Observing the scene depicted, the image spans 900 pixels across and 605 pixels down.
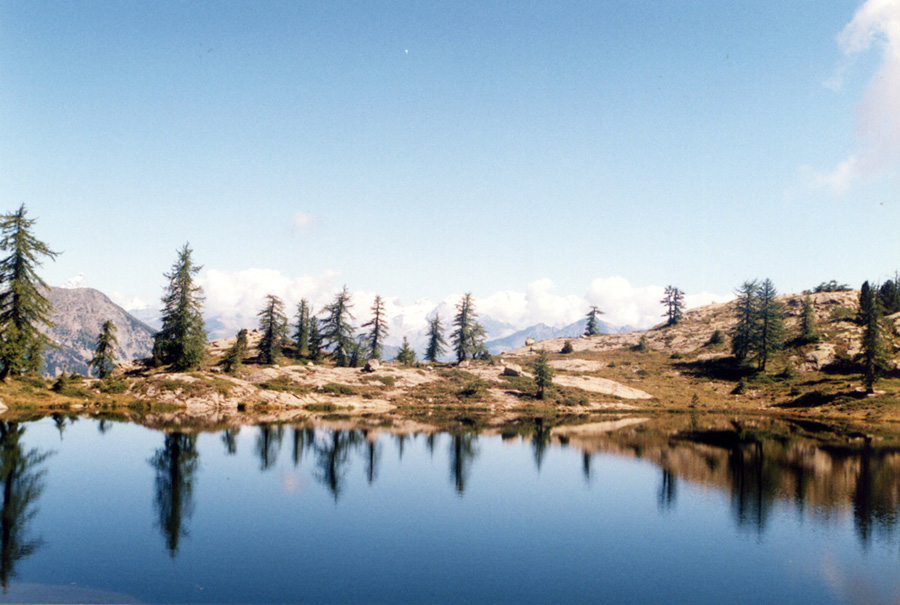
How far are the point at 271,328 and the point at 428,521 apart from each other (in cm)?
7462

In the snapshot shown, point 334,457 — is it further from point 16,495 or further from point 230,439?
point 16,495

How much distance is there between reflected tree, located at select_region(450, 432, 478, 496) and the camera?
4201 centimetres

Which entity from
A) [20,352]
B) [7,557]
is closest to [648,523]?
[7,557]

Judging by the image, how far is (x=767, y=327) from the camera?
341 ft

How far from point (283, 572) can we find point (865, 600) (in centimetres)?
2461

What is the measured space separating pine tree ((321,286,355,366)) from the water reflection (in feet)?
194

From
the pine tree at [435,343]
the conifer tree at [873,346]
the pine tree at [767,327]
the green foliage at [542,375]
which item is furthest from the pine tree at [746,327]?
the pine tree at [435,343]

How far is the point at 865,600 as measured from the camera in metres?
21.8

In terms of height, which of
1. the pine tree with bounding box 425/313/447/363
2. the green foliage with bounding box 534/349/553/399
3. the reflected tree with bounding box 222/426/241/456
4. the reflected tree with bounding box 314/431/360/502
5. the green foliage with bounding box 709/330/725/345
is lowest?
the reflected tree with bounding box 314/431/360/502

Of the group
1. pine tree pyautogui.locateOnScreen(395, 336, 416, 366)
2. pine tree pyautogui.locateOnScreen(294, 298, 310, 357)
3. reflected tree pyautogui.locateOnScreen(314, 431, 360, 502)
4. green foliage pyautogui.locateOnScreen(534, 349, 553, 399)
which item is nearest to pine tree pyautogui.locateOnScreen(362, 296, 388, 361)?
pine tree pyautogui.locateOnScreen(395, 336, 416, 366)

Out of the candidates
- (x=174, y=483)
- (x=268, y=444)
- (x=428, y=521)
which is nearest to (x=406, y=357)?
(x=268, y=444)

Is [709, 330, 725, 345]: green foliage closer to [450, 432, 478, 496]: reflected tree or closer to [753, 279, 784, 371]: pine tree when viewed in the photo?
[753, 279, 784, 371]: pine tree

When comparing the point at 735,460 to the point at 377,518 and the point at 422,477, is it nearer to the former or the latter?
the point at 422,477

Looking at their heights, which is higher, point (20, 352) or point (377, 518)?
point (20, 352)
